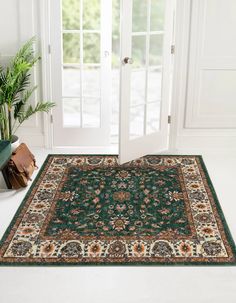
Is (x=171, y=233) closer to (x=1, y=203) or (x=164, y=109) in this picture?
(x=1, y=203)

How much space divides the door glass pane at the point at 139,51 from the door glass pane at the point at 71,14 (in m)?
0.73

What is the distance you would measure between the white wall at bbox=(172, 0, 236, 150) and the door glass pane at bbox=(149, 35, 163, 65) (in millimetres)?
253

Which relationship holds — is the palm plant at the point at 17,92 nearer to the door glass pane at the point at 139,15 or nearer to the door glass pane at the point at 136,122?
the door glass pane at the point at 136,122

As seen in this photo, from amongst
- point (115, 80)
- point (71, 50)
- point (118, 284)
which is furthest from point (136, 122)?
point (115, 80)

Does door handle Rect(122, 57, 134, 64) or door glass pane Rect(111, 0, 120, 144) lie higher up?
door handle Rect(122, 57, 134, 64)

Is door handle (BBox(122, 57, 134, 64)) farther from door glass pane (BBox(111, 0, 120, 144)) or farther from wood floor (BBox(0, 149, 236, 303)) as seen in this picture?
wood floor (BBox(0, 149, 236, 303))

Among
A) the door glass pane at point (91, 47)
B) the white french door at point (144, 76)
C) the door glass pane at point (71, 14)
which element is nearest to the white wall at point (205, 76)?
the white french door at point (144, 76)

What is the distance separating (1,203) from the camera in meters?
4.53

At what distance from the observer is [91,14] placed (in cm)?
547

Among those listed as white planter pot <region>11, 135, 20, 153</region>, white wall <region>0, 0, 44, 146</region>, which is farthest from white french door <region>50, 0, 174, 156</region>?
white planter pot <region>11, 135, 20, 153</region>

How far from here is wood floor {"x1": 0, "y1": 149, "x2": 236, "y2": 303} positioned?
10.6 ft

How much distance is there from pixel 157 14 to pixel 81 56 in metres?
0.91

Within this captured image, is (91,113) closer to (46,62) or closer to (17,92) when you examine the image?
(46,62)

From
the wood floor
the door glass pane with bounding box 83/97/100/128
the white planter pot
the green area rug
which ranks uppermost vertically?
the door glass pane with bounding box 83/97/100/128
